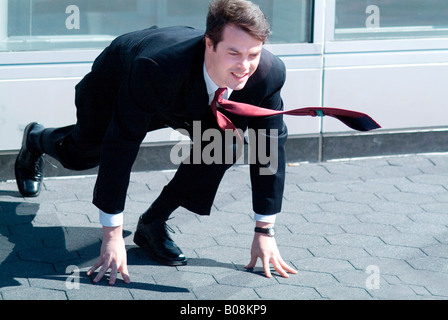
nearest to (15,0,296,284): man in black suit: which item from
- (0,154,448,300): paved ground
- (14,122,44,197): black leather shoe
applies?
(0,154,448,300): paved ground

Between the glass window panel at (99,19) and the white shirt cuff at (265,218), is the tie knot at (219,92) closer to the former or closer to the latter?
the white shirt cuff at (265,218)

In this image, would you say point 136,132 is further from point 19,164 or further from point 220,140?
point 19,164

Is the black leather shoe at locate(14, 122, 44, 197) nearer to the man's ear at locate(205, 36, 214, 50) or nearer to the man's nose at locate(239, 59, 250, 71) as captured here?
the man's ear at locate(205, 36, 214, 50)

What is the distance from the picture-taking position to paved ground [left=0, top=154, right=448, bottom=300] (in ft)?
13.3

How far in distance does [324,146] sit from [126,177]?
2.38m

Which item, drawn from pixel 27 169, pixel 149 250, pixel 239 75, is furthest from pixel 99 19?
pixel 239 75

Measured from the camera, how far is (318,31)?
19.1ft

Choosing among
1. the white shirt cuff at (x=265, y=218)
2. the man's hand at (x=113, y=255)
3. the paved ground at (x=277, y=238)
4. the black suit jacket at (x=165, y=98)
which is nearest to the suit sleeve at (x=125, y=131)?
the black suit jacket at (x=165, y=98)

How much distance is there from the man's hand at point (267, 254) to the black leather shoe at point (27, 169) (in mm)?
1592

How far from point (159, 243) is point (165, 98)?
0.89 meters

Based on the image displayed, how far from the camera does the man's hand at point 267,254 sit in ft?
13.5

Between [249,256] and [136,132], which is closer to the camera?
[136,132]
